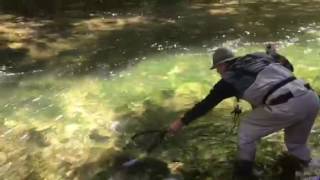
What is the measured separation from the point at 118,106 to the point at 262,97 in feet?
10.6

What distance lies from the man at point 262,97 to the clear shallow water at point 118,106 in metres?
0.71

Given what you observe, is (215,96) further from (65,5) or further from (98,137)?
(65,5)

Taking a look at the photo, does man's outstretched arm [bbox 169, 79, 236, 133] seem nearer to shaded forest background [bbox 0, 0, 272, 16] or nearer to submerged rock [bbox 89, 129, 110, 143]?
submerged rock [bbox 89, 129, 110, 143]

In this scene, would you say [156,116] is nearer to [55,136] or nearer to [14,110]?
[55,136]

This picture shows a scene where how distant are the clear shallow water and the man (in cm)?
71

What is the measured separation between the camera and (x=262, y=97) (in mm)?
5070

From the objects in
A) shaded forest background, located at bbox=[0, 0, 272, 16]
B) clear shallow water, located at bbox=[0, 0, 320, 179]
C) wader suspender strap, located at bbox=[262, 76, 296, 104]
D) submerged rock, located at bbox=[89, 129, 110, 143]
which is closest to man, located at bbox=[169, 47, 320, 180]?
wader suspender strap, located at bbox=[262, 76, 296, 104]

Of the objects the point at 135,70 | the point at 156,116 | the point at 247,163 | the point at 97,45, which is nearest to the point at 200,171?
the point at 247,163

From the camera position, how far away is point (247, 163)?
5.36 meters

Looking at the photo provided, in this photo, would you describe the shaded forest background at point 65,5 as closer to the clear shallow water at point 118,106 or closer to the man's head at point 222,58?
the clear shallow water at point 118,106

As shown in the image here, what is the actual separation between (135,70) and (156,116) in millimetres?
2135

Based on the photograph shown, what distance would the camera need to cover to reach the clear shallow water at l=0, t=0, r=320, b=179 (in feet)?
20.8

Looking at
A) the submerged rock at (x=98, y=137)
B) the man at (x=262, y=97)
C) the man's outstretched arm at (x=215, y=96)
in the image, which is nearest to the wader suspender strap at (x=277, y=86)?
the man at (x=262, y=97)

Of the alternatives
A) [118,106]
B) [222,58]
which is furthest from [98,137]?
[222,58]
